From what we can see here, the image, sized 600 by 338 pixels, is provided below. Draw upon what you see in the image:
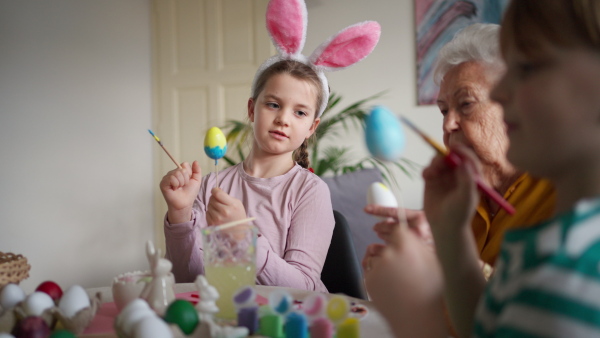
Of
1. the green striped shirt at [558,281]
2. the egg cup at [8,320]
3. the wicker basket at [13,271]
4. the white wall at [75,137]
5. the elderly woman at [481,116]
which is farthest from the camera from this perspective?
the white wall at [75,137]

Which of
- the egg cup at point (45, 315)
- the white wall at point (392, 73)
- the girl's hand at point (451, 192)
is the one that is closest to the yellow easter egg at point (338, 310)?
the girl's hand at point (451, 192)

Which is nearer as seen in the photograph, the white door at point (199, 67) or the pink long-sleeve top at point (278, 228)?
the pink long-sleeve top at point (278, 228)

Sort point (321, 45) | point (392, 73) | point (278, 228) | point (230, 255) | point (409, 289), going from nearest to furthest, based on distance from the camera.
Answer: point (409, 289) → point (230, 255) → point (278, 228) → point (321, 45) → point (392, 73)

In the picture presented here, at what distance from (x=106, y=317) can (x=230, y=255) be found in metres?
0.24

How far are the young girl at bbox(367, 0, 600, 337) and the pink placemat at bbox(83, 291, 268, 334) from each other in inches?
23.3

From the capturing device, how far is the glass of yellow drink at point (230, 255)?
3.18ft

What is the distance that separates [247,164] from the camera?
1.79m

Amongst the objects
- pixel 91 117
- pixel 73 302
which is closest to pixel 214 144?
pixel 73 302

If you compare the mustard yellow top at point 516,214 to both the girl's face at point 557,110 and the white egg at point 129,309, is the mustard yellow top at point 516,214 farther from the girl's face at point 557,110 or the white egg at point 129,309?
the white egg at point 129,309

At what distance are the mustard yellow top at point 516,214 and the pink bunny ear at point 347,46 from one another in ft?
2.25

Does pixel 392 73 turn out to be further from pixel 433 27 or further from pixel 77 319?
pixel 77 319

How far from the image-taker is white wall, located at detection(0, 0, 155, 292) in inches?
146

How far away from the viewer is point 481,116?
126 cm

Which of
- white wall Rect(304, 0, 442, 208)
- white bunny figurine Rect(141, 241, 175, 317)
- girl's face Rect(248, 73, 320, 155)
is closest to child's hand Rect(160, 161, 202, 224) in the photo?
girl's face Rect(248, 73, 320, 155)
